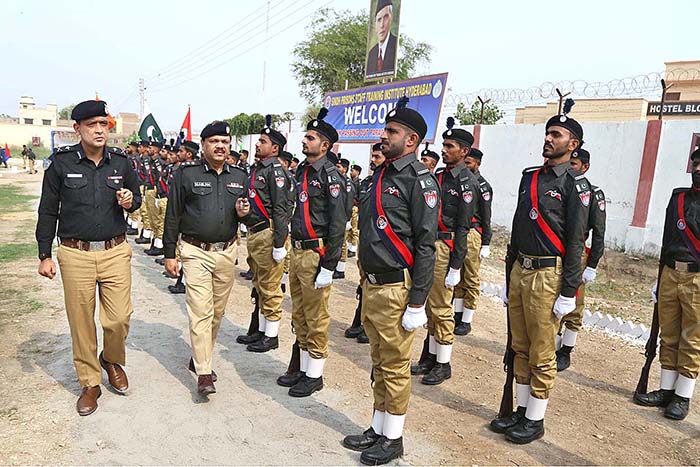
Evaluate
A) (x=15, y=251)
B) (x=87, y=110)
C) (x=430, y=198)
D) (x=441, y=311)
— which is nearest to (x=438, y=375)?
(x=441, y=311)

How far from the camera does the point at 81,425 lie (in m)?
3.81

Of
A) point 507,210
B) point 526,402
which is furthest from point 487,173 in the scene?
point 526,402

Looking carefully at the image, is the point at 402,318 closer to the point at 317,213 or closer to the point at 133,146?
the point at 317,213

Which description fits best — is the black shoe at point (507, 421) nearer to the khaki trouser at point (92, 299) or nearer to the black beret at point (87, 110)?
the khaki trouser at point (92, 299)

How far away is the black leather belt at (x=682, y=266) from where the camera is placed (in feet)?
14.6

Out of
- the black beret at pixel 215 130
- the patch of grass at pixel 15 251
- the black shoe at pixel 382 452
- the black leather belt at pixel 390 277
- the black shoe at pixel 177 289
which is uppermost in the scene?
the black beret at pixel 215 130

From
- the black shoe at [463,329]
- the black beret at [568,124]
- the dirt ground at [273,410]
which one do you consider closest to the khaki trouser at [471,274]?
the black shoe at [463,329]

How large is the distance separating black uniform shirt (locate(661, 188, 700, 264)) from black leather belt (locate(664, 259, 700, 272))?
0.08 ft

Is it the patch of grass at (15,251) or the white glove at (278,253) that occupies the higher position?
the white glove at (278,253)

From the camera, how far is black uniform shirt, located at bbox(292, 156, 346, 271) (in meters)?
4.51

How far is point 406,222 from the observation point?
3467mm

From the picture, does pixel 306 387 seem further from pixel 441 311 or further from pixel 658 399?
pixel 658 399

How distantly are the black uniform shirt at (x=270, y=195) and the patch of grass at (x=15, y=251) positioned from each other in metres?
5.99

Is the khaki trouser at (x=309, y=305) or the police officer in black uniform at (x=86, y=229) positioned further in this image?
the khaki trouser at (x=309, y=305)
